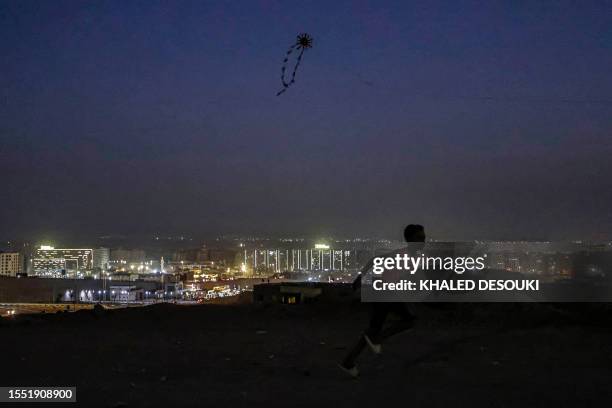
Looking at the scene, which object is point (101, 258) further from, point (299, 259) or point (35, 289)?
point (35, 289)

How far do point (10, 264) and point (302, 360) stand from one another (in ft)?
287

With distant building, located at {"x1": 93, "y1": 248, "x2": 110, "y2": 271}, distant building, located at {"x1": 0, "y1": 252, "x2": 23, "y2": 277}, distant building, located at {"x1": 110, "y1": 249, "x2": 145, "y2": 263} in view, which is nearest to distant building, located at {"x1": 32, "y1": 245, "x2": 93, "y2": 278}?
distant building, located at {"x1": 93, "y1": 248, "x2": 110, "y2": 271}

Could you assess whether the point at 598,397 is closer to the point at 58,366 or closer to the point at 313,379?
the point at 313,379

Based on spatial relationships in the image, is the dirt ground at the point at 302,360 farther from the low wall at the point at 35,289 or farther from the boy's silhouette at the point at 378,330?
the low wall at the point at 35,289

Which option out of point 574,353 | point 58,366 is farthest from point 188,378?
→ point 574,353

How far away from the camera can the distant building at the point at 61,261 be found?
93.6 m

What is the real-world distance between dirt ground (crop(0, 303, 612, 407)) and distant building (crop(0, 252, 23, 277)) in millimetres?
78330

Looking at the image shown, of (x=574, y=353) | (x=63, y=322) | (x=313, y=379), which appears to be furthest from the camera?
(x=63, y=322)

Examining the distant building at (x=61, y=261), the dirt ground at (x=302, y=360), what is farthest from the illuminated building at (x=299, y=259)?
the dirt ground at (x=302, y=360)

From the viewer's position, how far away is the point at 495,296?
684 inches

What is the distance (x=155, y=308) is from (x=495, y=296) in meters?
9.35

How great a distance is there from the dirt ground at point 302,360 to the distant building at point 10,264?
257 ft

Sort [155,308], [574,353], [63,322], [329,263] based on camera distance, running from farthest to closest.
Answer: [329,263], [155,308], [63,322], [574,353]

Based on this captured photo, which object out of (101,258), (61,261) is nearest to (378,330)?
(61,261)
